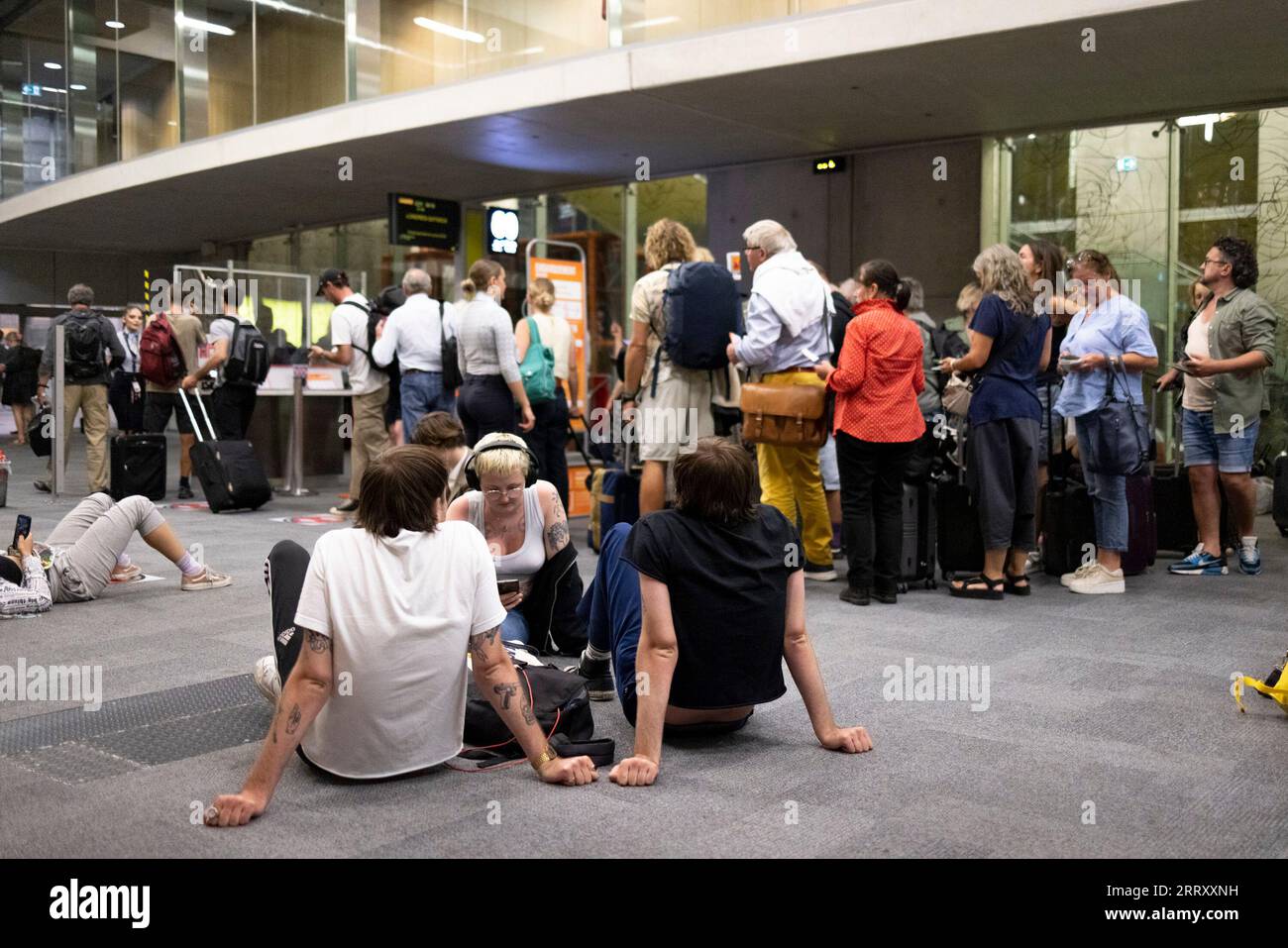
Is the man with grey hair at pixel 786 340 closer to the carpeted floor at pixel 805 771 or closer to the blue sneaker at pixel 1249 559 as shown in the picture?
the carpeted floor at pixel 805 771

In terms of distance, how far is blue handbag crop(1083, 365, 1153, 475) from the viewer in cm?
657

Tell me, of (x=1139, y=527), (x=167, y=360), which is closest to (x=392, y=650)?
(x=1139, y=527)

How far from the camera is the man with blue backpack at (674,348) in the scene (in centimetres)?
675

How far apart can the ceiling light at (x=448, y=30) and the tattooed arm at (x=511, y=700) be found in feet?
32.0

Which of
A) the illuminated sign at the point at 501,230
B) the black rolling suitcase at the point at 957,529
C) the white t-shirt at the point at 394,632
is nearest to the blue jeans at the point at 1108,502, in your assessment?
the black rolling suitcase at the point at 957,529

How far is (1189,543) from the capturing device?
7922 mm

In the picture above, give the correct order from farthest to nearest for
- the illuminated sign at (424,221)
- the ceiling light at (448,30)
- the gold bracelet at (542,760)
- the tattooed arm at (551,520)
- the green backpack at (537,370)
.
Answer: the illuminated sign at (424,221)
the ceiling light at (448,30)
the green backpack at (537,370)
the tattooed arm at (551,520)
the gold bracelet at (542,760)

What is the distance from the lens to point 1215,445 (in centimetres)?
730

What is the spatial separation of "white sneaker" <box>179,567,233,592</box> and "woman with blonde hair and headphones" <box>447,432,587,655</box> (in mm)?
2581

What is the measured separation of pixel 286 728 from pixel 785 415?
386 cm

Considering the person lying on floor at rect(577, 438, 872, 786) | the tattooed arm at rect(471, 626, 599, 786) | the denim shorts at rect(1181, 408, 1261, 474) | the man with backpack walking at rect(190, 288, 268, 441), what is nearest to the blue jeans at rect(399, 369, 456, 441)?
the man with backpack walking at rect(190, 288, 268, 441)

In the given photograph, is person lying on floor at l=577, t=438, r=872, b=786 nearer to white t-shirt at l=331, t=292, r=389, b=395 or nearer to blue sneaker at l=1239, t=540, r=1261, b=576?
blue sneaker at l=1239, t=540, r=1261, b=576
